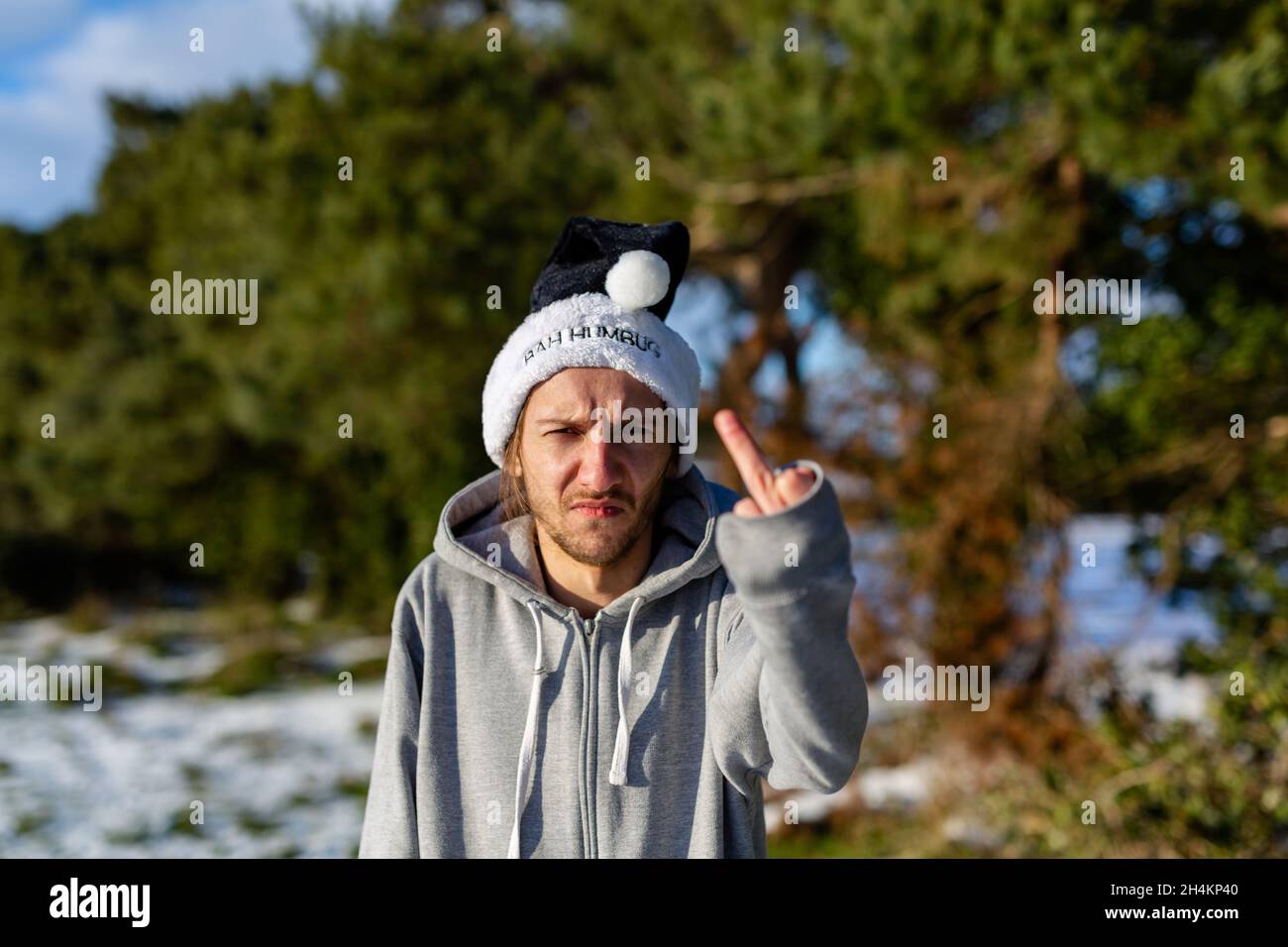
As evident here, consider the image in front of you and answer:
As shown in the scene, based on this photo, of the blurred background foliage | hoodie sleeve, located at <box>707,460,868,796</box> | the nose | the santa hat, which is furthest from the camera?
the blurred background foliage

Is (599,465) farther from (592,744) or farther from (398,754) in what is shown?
(398,754)

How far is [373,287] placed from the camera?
604 centimetres

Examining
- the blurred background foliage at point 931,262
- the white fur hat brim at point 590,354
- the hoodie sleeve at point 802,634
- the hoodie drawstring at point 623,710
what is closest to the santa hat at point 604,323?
the white fur hat brim at point 590,354

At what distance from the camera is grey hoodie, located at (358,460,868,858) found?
1.51m

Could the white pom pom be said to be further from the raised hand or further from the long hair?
the raised hand

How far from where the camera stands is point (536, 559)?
1673mm

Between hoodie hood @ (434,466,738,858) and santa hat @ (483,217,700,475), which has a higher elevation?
santa hat @ (483,217,700,475)

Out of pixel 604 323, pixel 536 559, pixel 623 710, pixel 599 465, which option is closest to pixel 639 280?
pixel 604 323

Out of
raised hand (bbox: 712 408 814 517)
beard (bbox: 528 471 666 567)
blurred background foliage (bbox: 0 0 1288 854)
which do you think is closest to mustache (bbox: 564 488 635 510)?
beard (bbox: 528 471 666 567)

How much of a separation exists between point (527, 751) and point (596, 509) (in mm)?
359

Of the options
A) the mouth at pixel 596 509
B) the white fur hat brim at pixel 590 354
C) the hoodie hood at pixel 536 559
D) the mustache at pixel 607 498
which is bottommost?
the hoodie hood at pixel 536 559

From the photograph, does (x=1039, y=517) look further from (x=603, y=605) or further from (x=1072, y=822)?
(x=603, y=605)

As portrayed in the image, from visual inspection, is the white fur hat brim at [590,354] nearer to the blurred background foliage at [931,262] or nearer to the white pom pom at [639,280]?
the white pom pom at [639,280]

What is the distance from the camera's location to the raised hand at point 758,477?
1248mm
